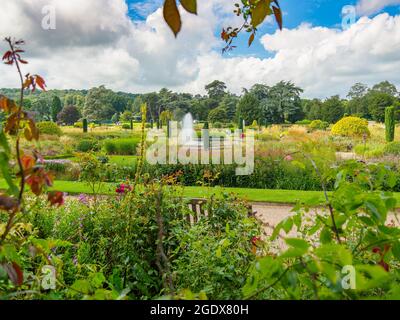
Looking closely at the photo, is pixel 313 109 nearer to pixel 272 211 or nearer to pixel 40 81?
pixel 272 211

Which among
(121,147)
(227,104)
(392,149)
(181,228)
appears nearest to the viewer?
(181,228)

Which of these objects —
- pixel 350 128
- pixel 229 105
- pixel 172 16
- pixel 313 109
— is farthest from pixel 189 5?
pixel 229 105

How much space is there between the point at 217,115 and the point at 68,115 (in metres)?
18.1

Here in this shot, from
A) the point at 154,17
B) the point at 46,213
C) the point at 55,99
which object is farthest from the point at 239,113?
the point at 154,17

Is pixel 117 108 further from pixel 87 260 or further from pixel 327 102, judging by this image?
pixel 87 260

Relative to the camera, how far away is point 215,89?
4731 centimetres

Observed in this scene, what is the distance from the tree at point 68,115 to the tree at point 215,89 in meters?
16.7

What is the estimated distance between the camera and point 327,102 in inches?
1491

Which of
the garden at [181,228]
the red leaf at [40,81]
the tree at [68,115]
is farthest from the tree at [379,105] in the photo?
the red leaf at [40,81]

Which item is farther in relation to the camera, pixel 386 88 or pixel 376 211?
pixel 386 88

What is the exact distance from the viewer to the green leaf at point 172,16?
52 cm

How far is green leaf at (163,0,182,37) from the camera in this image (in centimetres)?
52

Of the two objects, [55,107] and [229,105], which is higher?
[229,105]

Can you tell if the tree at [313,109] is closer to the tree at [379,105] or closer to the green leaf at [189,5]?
the tree at [379,105]
